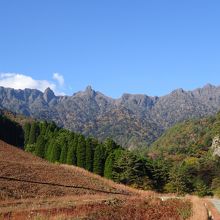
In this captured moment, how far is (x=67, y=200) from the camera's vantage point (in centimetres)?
3741

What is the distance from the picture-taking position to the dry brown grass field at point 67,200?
89.7ft

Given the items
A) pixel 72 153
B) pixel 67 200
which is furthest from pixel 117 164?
pixel 67 200

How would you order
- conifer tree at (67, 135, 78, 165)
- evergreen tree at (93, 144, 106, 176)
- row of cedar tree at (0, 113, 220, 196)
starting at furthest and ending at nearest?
conifer tree at (67, 135, 78, 165) < evergreen tree at (93, 144, 106, 176) < row of cedar tree at (0, 113, 220, 196)

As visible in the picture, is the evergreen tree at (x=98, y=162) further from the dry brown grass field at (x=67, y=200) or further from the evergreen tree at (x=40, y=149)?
the dry brown grass field at (x=67, y=200)

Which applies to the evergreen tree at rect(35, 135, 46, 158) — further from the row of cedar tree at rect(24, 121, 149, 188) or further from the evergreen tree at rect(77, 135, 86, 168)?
the evergreen tree at rect(77, 135, 86, 168)

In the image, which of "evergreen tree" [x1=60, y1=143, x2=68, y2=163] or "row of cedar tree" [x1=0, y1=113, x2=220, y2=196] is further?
"evergreen tree" [x1=60, y1=143, x2=68, y2=163]

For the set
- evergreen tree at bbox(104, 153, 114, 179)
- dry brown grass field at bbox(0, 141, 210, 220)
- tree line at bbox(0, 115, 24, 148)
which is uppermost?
tree line at bbox(0, 115, 24, 148)

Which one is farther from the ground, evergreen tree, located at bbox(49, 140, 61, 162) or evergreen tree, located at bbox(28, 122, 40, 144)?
evergreen tree, located at bbox(28, 122, 40, 144)

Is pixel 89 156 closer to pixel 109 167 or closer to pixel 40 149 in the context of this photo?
pixel 109 167

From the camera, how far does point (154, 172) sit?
107938 millimetres

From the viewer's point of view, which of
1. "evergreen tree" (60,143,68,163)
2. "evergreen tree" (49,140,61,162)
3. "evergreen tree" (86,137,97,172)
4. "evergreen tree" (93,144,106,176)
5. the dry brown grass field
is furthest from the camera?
"evergreen tree" (49,140,61,162)

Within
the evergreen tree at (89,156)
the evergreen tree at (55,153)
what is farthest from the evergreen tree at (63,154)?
the evergreen tree at (89,156)

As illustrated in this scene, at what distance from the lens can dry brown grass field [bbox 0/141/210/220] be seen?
89.7ft

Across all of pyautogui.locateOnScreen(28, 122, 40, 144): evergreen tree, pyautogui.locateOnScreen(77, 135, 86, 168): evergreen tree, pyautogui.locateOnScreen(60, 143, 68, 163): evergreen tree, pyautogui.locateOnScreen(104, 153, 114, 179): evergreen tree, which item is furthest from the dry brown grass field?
pyautogui.locateOnScreen(28, 122, 40, 144): evergreen tree
